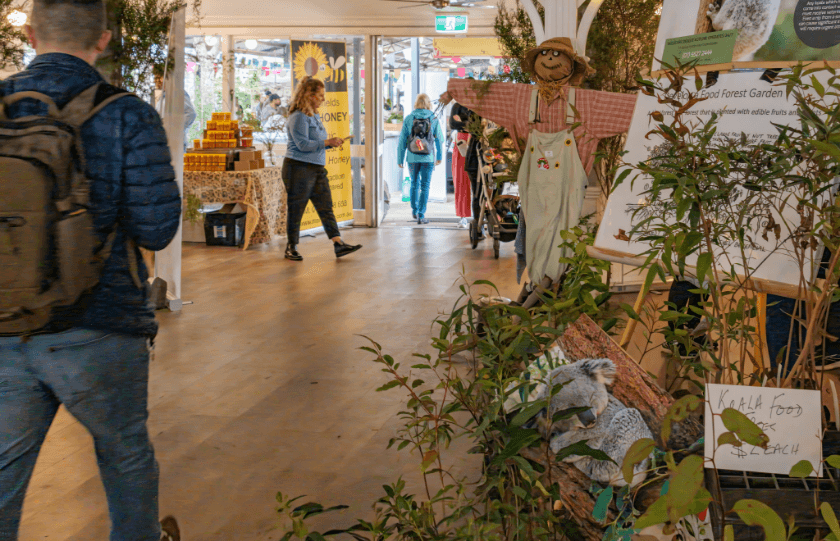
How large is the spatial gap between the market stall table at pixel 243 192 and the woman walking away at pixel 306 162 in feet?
2.86

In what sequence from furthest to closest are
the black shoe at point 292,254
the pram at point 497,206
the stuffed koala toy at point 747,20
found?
1. the black shoe at point 292,254
2. the pram at point 497,206
3. the stuffed koala toy at point 747,20

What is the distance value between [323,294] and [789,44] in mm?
3858

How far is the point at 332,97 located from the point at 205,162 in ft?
6.02

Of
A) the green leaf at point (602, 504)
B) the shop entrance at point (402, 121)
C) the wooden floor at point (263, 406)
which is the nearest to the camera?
the green leaf at point (602, 504)

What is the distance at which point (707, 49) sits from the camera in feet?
7.46

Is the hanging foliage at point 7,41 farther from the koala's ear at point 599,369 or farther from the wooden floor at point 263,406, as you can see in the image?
the koala's ear at point 599,369

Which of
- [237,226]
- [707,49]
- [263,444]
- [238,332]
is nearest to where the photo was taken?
[707,49]

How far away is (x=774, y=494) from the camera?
1084mm

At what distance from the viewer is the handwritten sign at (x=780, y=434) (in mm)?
1128

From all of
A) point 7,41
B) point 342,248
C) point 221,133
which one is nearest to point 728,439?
point 7,41

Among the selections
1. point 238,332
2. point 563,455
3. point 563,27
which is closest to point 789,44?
point 563,455

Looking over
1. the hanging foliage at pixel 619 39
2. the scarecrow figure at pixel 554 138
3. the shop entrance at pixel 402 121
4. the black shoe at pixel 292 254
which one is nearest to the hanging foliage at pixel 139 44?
the scarecrow figure at pixel 554 138

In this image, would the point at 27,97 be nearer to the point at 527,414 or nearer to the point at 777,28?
the point at 527,414

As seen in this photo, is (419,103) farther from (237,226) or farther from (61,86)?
(61,86)
